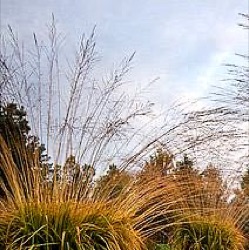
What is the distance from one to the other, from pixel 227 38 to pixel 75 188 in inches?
111

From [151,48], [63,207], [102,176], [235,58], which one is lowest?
[63,207]

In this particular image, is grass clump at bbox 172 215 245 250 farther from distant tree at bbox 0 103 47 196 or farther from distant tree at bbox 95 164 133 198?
distant tree at bbox 0 103 47 196

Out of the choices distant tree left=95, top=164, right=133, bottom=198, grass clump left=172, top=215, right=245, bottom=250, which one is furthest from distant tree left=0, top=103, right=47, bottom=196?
grass clump left=172, top=215, right=245, bottom=250

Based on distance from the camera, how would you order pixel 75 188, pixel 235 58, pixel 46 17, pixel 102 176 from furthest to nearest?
pixel 235 58
pixel 46 17
pixel 102 176
pixel 75 188

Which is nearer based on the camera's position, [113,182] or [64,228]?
[64,228]

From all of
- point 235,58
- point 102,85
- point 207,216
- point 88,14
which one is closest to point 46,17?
point 88,14

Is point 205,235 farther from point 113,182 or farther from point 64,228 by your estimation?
point 64,228

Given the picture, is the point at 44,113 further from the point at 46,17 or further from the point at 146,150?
the point at 46,17

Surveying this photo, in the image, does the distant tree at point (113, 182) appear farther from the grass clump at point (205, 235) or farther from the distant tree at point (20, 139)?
the grass clump at point (205, 235)

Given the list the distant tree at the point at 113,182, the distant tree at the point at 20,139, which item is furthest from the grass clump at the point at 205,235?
the distant tree at the point at 20,139

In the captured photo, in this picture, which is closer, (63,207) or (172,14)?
(63,207)

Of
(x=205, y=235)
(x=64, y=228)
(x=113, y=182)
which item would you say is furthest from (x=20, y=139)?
(x=205, y=235)

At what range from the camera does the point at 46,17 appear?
379 cm

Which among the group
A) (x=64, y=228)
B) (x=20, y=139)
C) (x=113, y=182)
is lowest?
(x=64, y=228)
